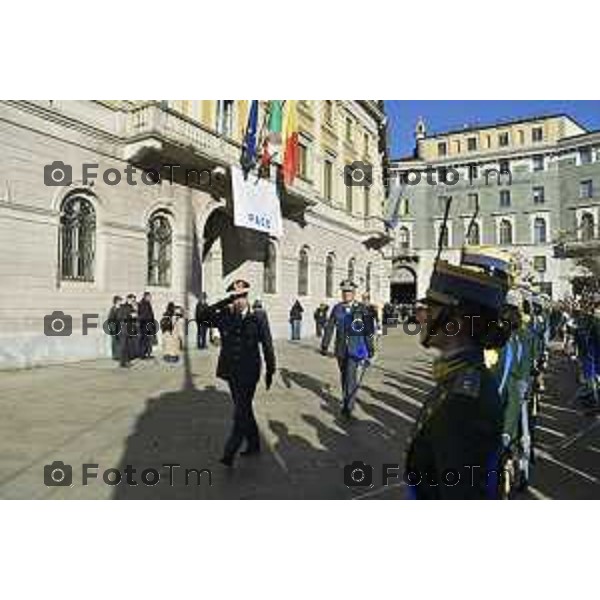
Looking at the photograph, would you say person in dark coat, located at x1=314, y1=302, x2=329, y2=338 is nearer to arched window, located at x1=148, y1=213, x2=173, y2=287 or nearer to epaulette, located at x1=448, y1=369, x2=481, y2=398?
arched window, located at x1=148, y1=213, x2=173, y2=287

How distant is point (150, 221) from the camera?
47.1ft

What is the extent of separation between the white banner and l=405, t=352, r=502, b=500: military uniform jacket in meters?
8.21

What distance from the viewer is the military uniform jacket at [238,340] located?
6047mm

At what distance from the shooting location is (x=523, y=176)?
8.05m

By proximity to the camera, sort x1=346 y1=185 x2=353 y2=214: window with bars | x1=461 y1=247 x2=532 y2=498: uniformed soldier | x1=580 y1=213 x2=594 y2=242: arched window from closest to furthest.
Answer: x1=461 y1=247 x2=532 y2=498: uniformed soldier, x1=580 y1=213 x2=594 y2=242: arched window, x1=346 y1=185 x2=353 y2=214: window with bars

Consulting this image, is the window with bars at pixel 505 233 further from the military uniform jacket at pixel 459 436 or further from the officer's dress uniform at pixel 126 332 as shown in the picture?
the officer's dress uniform at pixel 126 332

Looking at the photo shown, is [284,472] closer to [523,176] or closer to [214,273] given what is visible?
[523,176]

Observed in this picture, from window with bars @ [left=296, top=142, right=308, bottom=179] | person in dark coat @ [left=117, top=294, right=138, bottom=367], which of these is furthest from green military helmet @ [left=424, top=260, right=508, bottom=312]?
window with bars @ [left=296, top=142, right=308, bottom=179]

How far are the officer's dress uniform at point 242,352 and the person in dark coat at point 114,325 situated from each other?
20.5 ft

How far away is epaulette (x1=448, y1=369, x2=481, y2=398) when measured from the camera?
2391 mm

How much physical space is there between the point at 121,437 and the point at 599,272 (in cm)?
614

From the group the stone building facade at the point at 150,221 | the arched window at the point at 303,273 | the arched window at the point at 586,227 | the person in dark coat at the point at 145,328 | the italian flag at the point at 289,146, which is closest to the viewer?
the arched window at the point at 586,227

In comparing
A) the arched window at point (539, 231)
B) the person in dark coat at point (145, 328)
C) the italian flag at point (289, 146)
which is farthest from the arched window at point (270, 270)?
the arched window at point (539, 231)

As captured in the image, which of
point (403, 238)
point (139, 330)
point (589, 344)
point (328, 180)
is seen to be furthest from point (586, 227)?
point (139, 330)
